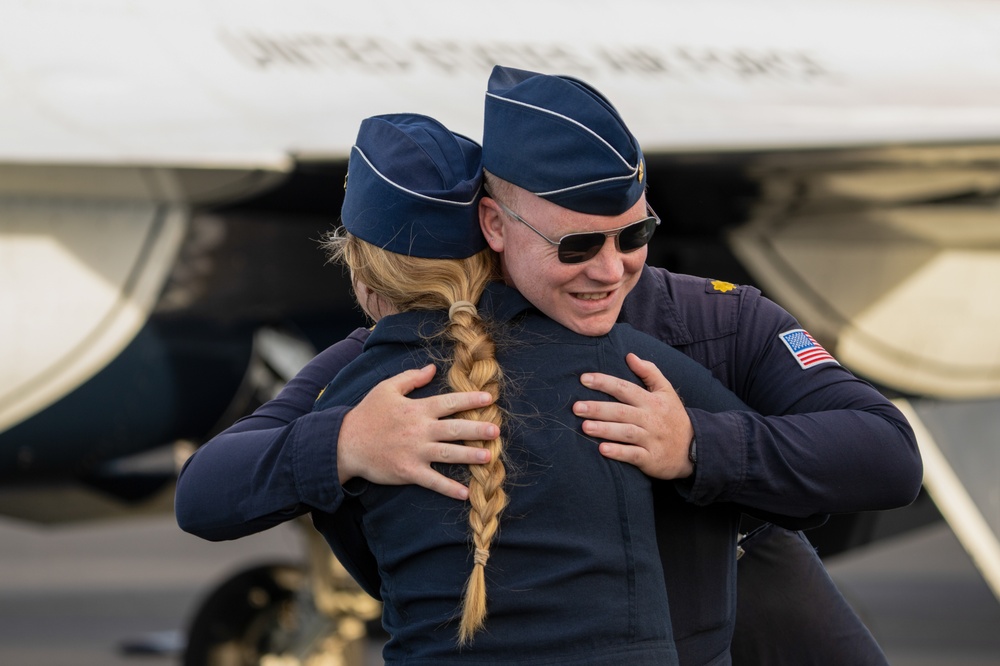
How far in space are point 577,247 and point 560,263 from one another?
3 centimetres

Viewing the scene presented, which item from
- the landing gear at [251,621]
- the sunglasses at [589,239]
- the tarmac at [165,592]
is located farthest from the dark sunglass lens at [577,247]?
the tarmac at [165,592]

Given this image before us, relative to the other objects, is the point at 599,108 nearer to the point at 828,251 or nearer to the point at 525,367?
the point at 525,367

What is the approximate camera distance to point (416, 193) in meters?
1.49

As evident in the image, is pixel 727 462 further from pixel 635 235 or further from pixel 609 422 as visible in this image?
pixel 635 235

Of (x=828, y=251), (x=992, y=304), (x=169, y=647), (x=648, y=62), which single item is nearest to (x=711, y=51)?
(x=648, y=62)

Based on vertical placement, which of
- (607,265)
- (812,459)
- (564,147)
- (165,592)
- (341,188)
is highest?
(564,147)

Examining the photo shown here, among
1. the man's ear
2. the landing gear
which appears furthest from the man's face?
the landing gear

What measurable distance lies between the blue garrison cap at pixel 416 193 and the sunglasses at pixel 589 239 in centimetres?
6

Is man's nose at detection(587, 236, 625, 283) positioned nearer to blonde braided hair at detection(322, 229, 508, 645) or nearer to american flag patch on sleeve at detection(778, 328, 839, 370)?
blonde braided hair at detection(322, 229, 508, 645)

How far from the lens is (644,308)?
168 centimetres

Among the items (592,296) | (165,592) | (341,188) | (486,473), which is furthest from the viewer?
(165,592)

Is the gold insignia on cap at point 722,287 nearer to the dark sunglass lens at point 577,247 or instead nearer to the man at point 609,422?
the man at point 609,422

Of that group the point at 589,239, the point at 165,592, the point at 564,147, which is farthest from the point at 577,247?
the point at 165,592

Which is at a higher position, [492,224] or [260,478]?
[492,224]
